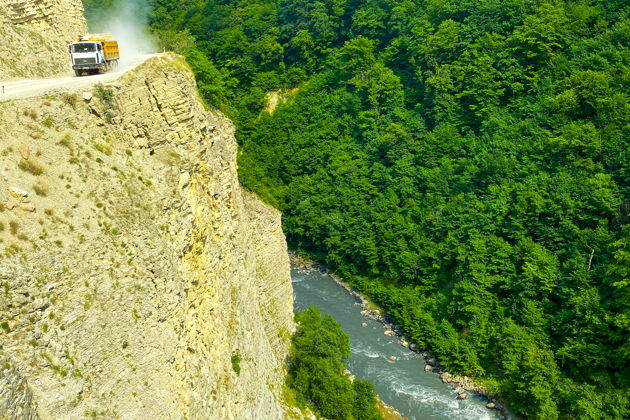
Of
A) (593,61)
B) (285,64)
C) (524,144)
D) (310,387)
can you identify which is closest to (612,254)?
(524,144)

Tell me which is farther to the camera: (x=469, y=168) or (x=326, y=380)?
(x=469, y=168)

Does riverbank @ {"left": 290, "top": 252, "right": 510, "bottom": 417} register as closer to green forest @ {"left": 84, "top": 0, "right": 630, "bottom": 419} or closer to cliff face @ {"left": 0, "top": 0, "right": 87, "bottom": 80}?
green forest @ {"left": 84, "top": 0, "right": 630, "bottom": 419}

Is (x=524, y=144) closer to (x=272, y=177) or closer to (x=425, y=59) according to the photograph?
(x=425, y=59)

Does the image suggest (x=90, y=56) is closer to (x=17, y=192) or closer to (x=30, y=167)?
(x=30, y=167)

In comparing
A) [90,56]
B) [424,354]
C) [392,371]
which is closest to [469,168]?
[424,354]

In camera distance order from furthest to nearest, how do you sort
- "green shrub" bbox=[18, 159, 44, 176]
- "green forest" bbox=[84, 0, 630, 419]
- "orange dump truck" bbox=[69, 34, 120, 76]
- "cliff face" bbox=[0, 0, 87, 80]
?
"green forest" bbox=[84, 0, 630, 419] < "cliff face" bbox=[0, 0, 87, 80] < "orange dump truck" bbox=[69, 34, 120, 76] < "green shrub" bbox=[18, 159, 44, 176]

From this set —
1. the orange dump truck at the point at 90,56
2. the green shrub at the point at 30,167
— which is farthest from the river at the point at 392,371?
the green shrub at the point at 30,167

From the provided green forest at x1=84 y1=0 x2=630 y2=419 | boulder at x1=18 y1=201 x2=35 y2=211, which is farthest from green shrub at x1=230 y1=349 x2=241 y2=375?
green forest at x1=84 y1=0 x2=630 y2=419
